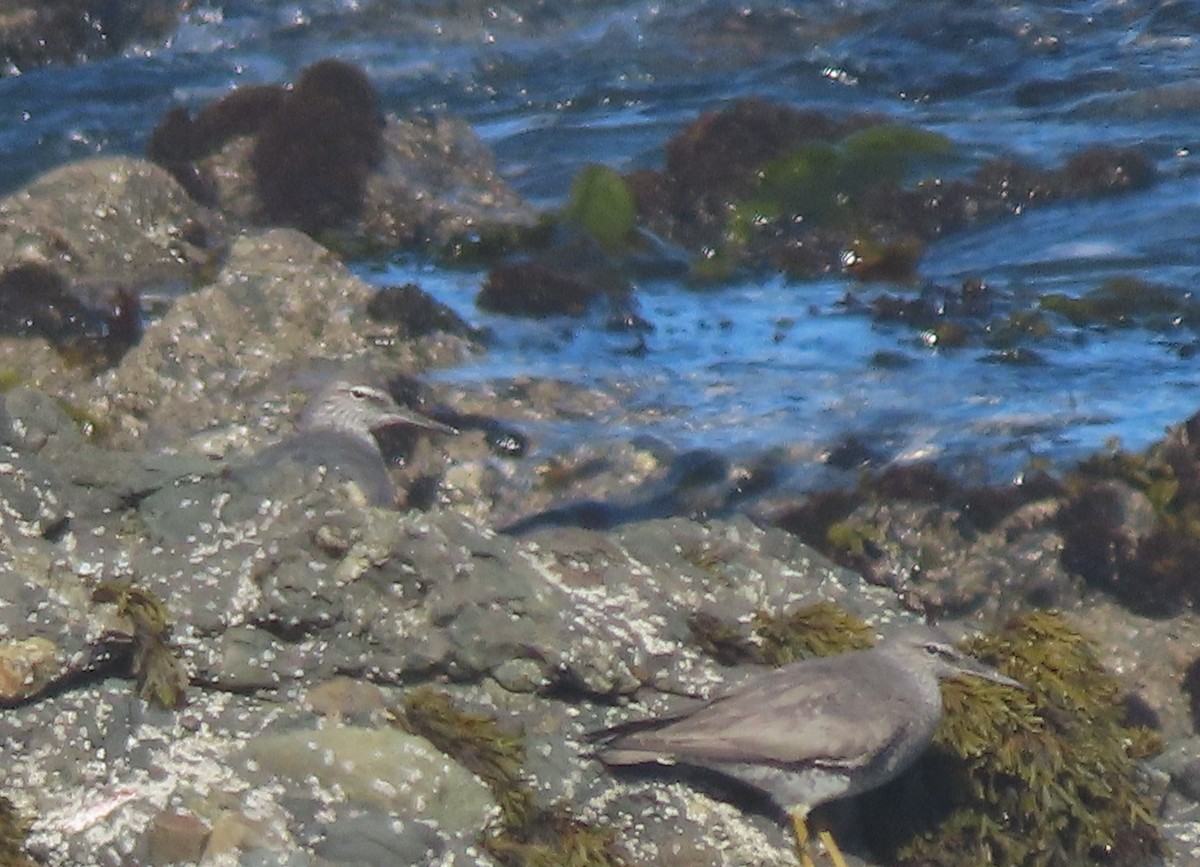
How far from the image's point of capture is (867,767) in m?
5.23

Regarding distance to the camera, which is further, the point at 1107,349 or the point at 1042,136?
the point at 1042,136

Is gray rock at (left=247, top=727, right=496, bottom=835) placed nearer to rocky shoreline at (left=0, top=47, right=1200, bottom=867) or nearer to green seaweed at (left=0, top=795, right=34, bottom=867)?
rocky shoreline at (left=0, top=47, right=1200, bottom=867)

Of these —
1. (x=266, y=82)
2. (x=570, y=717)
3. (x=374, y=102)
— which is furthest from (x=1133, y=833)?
(x=266, y=82)

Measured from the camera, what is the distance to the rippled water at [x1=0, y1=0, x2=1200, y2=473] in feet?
31.6

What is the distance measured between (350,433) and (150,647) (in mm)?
2844

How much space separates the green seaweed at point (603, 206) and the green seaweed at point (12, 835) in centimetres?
711

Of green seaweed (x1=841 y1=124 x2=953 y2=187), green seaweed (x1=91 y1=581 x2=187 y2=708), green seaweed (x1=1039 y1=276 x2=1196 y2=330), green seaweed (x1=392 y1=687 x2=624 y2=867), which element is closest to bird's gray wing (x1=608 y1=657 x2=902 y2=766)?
green seaweed (x1=392 y1=687 x2=624 y2=867)

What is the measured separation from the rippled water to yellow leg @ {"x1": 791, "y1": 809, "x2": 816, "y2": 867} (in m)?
3.90

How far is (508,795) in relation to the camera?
479cm

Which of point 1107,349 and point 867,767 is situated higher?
point 867,767

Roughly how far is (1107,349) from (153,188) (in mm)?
5849

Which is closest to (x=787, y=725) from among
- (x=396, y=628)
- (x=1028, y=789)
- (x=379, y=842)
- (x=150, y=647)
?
(x=1028, y=789)

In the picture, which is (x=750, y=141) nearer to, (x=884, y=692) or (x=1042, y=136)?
(x=1042, y=136)

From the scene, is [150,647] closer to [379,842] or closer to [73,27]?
[379,842]
